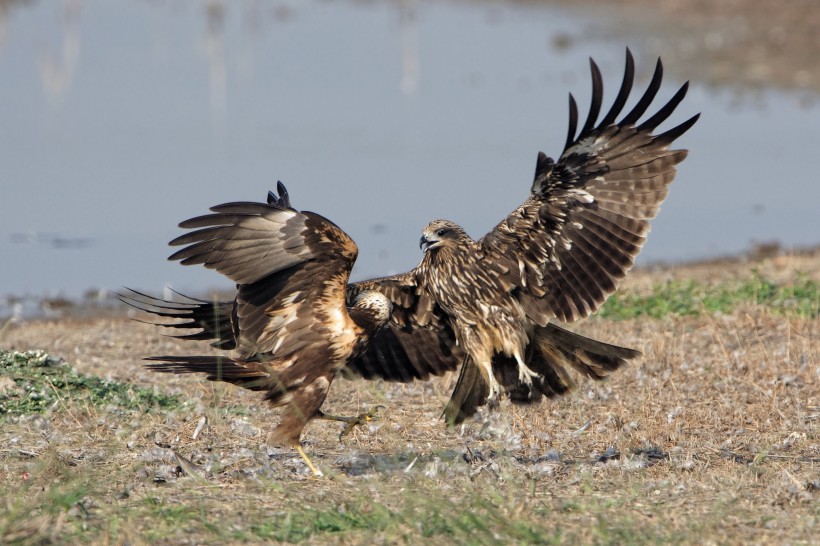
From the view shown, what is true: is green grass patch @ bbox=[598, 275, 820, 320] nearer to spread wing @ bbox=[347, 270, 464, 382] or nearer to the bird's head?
spread wing @ bbox=[347, 270, 464, 382]

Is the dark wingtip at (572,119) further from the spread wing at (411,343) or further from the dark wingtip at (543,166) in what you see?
the spread wing at (411,343)

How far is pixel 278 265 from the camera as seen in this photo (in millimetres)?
5945

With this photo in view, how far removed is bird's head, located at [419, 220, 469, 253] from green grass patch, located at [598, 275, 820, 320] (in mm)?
2697

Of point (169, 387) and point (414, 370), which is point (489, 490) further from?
point (169, 387)

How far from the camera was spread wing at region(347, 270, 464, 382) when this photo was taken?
22.3 feet

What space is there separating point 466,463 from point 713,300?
3773 mm

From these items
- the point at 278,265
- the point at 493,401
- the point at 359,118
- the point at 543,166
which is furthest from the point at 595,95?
the point at 359,118

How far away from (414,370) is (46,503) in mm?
2217

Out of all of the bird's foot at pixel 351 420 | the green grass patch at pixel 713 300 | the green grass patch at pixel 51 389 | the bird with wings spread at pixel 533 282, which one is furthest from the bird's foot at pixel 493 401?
the green grass patch at pixel 713 300

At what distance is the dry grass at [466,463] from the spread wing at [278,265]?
61 centimetres

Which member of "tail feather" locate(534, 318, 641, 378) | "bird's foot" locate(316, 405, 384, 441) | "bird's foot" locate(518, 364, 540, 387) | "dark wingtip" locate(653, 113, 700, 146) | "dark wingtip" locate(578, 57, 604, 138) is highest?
"dark wingtip" locate(578, 57, 604, 138)

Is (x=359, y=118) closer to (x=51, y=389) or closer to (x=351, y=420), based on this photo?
(x=51, y=389)

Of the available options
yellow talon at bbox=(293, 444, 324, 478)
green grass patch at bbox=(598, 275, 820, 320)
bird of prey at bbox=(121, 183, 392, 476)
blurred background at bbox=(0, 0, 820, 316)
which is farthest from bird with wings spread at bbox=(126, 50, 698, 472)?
blurred background at bbox=(0, 0, 820, 316)

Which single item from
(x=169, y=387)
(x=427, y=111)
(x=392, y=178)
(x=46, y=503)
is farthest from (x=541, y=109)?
(x=46, y=503)
